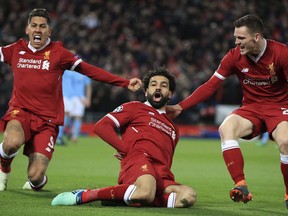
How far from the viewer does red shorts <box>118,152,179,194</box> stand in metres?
7.63

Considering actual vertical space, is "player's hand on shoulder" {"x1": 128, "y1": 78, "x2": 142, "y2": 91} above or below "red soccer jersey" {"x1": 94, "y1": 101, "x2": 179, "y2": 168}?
above

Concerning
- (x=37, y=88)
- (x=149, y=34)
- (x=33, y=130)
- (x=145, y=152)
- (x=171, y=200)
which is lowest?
(x=171, y=200)

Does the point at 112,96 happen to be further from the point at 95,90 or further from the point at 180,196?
the point at 180,196

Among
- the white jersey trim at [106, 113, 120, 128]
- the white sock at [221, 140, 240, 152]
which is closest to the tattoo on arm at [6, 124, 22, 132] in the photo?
the white jersey trim at [106, 113, 120, 128]

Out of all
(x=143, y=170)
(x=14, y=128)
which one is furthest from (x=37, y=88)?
(x=143, y=170)

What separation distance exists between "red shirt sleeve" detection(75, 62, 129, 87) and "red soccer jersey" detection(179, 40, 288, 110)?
80 cm

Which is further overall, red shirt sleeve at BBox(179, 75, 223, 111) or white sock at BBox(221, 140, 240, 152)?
red shirt sleeve at BBox(179, 75, 223, 111)

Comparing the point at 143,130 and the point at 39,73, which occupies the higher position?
the point at 39,73

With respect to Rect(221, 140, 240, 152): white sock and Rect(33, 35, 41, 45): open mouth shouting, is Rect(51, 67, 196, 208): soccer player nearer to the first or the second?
Rect(221, 140, 240, 152): white sock

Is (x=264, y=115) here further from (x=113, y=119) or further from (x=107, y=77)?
(x=107, y=77)

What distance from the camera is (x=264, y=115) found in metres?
8.55

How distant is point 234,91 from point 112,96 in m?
4.30

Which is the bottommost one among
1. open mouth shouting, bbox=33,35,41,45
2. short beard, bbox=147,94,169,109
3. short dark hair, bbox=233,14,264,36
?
short beard, bbox=147,94,169,109

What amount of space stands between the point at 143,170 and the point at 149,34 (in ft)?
68.2
